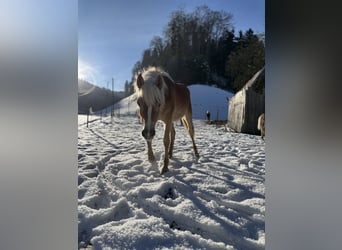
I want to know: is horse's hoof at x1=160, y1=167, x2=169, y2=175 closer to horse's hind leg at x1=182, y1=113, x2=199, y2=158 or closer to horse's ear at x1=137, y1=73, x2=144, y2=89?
horse's hind leg at x1=182, y1=113, x2=199, y2=158

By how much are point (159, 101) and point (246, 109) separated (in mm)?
286

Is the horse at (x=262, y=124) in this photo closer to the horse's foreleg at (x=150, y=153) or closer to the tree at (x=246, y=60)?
the tree at (x=246, y=60)

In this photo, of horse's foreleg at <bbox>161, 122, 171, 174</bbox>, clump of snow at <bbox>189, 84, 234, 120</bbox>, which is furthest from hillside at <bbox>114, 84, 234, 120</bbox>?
horse's foreleg at <bbox>161, 122, 171, 174</bbox>

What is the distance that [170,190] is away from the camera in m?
0.87

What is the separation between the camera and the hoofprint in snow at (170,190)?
2.44 ft

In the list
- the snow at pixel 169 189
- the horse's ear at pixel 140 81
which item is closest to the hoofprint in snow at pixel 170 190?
the snow at pixel 169 189

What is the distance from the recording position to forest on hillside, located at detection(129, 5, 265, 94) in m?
0.81

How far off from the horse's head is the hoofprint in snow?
0.04 m

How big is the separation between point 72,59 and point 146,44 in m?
0.33

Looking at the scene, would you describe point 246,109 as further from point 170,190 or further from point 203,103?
point 170,190
